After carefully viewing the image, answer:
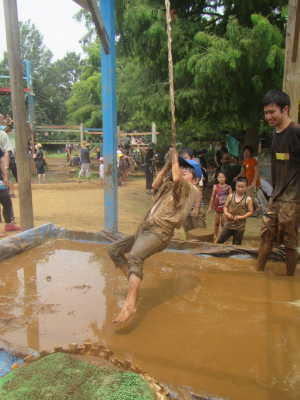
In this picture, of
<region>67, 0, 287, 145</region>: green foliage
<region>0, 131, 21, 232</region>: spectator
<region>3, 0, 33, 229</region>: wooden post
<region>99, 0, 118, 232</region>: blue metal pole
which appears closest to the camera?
<region>3, 0, 33, 229</region>: wooden post

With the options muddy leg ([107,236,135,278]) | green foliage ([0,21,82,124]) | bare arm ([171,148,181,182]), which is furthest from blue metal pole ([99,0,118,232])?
green foliage ([0,21,82,124])

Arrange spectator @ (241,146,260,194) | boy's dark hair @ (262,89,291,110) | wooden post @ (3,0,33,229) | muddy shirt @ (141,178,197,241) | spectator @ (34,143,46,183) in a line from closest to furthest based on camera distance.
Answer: muddy shirt @ (141,178,197,241) → boy's dark hair @ (262,89,291,110) → wooden post @ (3,0,33,229) → spectator @ (241,146,260,194) → spectator @ (34,143,46,183)

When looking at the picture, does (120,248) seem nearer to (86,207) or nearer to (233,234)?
(233,234)

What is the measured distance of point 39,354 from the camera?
2.30 metres

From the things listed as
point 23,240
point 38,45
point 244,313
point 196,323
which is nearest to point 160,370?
point 196,323

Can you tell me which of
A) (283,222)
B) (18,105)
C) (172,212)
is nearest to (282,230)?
(283,222)

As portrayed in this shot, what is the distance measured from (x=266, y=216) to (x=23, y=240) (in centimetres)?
299

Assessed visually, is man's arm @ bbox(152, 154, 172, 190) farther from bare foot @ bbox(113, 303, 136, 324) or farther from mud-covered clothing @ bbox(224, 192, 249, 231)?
mud-covered clothing @ bbox(224, 192, 249, 231)

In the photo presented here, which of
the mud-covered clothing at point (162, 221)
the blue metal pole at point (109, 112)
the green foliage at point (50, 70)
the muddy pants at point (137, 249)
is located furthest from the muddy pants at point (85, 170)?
the green foliage at point (50, 70)

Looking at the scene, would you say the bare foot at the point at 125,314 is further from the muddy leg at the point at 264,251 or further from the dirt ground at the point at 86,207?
the dirt ground at the point at 86,207

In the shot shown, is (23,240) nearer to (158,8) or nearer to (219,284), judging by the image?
(219,284)

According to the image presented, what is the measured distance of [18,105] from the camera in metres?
4.82

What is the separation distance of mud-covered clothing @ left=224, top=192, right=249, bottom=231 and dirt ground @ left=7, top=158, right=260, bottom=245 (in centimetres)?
147

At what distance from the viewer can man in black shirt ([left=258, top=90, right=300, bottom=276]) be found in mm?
3520
